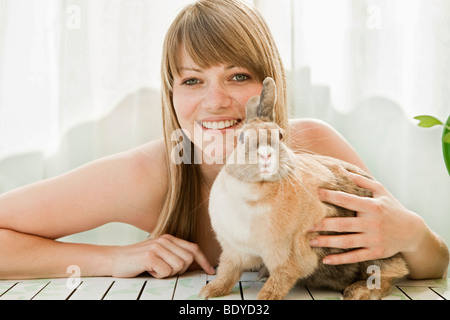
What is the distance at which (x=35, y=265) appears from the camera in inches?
41.3

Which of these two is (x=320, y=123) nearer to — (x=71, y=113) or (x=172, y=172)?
(x=172, y=172)

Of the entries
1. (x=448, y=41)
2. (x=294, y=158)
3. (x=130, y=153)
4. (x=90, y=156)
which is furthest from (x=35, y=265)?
(x=448, y=41)

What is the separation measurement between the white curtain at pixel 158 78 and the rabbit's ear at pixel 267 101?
100 centimetres

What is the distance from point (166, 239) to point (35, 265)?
12.1 inches

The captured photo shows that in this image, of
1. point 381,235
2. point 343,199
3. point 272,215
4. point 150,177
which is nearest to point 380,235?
point 381,235

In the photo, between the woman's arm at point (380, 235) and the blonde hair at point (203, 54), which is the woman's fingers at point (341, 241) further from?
the blonde hair at point (203, 54)

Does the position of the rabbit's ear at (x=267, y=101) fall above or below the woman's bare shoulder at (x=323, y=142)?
above

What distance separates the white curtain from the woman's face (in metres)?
0.72

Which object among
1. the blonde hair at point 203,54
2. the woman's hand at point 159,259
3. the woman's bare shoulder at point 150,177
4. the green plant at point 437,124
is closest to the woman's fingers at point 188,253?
the woman's hand at point 159,259

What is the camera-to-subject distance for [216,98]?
977 millimetres

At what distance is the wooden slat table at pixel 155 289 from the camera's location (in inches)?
34.1

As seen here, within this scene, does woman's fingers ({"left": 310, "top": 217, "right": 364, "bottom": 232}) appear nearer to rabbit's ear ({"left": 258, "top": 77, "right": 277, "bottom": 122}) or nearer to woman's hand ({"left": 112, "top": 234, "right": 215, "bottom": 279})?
rabbit's ear ({"left": 258, "top": 77, "right": 277, "bottom": 122})

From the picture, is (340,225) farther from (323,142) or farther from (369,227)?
(323,142)
